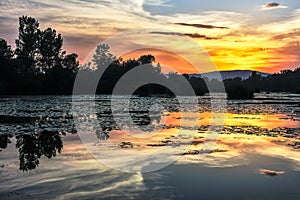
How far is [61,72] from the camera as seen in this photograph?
280ft

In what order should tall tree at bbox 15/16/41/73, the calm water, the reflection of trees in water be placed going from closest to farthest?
the calm water, the reflection of trees in water, tall tree at bbox 15/16/41/73

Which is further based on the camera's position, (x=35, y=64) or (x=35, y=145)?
(x=35, y=64)

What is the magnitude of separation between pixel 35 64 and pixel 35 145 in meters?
80.1

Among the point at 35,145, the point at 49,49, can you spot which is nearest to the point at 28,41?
the point at 49,49

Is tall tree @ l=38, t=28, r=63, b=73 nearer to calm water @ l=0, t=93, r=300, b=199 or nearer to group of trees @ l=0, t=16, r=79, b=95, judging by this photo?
group of trees @ l=0, t=16, r=79, b=95

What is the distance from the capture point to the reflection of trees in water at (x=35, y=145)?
1149cm

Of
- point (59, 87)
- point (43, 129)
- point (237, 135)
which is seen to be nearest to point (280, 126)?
point (237, 135)

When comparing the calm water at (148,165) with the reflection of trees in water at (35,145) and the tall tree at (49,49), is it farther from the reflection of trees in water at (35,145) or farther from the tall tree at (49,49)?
the tall tree at (49,49)

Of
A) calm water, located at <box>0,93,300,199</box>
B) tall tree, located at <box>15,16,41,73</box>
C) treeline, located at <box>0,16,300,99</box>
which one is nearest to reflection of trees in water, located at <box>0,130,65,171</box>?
calm water, located at <box>0,93,300,199</box>

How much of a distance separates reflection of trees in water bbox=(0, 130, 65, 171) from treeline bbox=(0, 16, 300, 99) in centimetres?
5436

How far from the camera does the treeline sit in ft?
238

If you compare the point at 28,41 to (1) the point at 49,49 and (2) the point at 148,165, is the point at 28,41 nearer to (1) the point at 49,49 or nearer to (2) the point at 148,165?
(1) the point at 49,49

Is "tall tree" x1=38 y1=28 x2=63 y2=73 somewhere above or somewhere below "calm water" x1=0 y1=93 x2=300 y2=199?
above

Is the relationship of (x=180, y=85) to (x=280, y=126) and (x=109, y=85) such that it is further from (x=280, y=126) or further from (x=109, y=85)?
(x=280, y=126)
